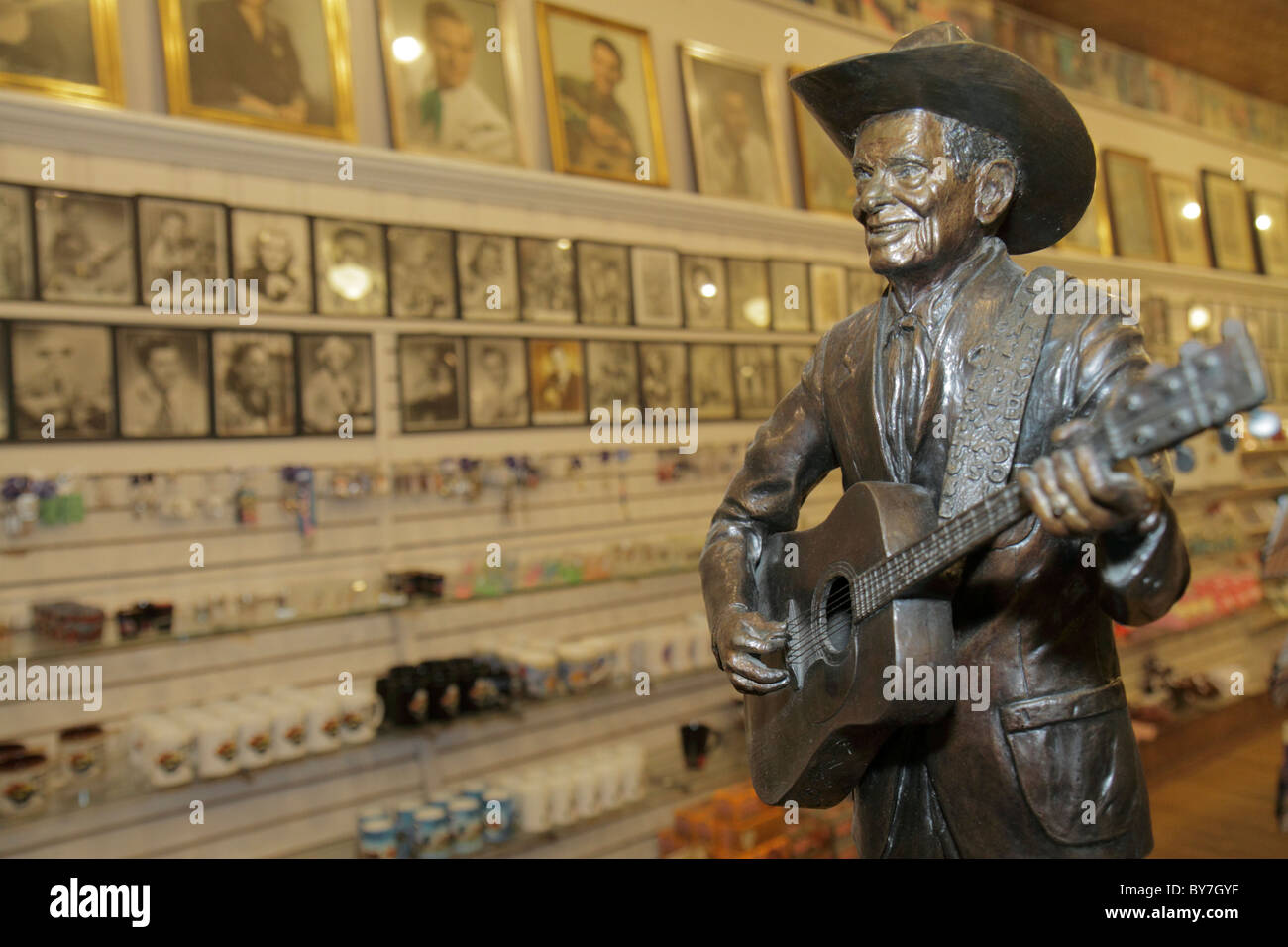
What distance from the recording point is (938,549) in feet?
4.14

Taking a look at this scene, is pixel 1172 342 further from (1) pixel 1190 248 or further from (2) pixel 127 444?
(2) pixel 127 444

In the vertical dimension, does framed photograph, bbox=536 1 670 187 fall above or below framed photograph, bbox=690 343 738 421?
above

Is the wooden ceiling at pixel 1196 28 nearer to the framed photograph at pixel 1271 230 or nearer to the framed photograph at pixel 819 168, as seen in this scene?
the framed photograph at pixel 1271 230

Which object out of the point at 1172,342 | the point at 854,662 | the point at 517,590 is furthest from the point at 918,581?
the point at 1172,342

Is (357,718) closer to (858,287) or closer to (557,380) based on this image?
(557,380)

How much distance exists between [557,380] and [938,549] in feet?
10.9

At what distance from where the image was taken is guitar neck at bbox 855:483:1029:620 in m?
1.18

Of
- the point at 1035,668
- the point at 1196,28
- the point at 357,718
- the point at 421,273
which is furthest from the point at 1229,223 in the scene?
the point at 1035,668

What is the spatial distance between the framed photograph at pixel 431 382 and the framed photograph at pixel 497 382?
2.6 inches

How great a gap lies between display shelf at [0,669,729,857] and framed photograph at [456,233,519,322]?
1.60 meters

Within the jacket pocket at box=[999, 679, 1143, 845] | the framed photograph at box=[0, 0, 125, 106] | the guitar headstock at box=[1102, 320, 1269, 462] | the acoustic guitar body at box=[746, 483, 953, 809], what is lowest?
the jacket pocket at box=[999, 679, 1143, 845]

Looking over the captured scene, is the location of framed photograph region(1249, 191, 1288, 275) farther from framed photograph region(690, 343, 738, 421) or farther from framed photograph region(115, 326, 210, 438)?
framed photograph region(115, 326, 210, 438)

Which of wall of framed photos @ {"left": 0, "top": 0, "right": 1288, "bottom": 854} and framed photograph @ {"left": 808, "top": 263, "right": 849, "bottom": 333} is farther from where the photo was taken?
framed photograph @ {"left": 808, "top": 263, "right": 849, "bottom": 333}

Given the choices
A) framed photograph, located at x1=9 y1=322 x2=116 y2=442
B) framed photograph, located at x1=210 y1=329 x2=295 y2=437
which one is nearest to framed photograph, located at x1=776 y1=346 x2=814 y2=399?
framed photograph, located at x1=210 y1=329 x2=295 y2=437
